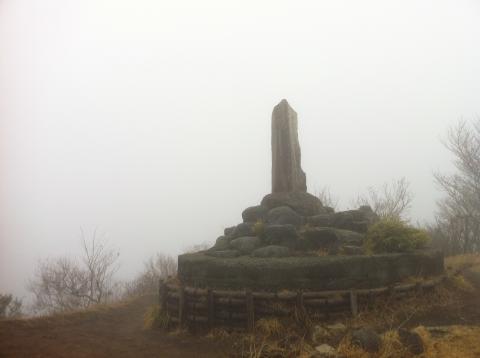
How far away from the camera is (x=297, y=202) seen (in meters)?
12.3

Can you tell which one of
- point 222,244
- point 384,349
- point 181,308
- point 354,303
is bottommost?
point 384,349

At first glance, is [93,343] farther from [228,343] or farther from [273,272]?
[273,272]

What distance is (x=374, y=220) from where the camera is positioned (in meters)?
11.9

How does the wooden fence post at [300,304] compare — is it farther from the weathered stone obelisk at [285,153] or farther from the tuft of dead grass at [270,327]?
the weathered stone obelisk at [285,153]

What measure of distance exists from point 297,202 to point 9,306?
20.4 m

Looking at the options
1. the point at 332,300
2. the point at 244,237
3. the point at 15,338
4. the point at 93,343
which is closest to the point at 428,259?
the point at 332,300

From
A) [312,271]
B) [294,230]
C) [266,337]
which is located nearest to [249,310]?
[266,337]

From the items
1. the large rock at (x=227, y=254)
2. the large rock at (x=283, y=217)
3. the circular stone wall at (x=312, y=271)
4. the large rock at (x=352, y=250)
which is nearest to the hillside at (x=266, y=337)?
the circular stone wall at (x=312, y=271)

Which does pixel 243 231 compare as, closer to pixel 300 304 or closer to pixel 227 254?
pixel 227 254

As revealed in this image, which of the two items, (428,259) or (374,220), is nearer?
(428,259)

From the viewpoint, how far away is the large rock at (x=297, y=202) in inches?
480

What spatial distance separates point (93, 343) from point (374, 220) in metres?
8.72

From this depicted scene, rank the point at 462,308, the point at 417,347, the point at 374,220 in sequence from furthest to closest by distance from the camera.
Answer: the point at 374,220, the point at 462,308, the point at 417,347

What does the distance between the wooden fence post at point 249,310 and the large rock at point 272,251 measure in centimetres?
145
